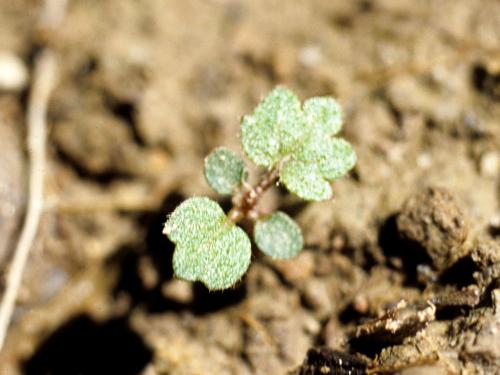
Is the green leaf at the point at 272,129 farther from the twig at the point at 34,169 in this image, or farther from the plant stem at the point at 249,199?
the twig at the point at 34,169

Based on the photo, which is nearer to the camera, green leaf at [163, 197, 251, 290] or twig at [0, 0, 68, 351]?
green leaf at [163, 197, 251, 290]

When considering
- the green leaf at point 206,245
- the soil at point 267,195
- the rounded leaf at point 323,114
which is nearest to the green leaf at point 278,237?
the green leaf at point 206,245

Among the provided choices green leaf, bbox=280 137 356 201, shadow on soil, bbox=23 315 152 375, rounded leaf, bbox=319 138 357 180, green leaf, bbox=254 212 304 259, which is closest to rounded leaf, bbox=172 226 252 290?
green leaf, bbox=254 212 304 259

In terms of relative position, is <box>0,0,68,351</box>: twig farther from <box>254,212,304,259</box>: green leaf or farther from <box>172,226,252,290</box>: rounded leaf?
<box>254,212,304,259</box>: green leaf

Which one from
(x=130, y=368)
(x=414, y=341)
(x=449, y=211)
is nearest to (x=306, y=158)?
(x=449, y=211)

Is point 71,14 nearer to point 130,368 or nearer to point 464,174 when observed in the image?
point 130,368

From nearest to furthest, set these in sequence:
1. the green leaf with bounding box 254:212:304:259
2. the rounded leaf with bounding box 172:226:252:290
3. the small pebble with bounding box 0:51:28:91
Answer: the rounded leaf with bounding box 172:226:252:290 < the green leaf with bounding box 254:212:304:259 < the small pebble with bounding box 0:51:28:91
